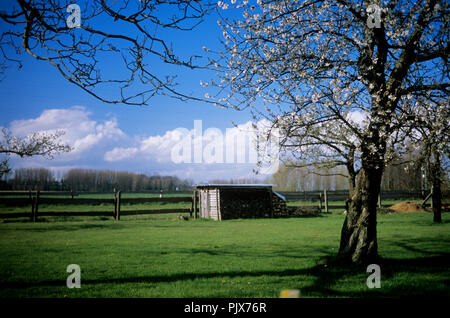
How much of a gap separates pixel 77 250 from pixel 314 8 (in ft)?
28.5

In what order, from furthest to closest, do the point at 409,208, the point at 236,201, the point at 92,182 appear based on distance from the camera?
the point at 92,182, the point at 409,208, the point at 236,201

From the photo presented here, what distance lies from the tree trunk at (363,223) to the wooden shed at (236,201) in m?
14.9

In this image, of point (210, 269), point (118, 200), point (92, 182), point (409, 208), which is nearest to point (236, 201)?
point (118, 200)

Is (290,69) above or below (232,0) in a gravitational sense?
below

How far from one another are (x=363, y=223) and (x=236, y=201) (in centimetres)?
1582

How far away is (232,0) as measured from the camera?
6449mm

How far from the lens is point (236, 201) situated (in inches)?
870

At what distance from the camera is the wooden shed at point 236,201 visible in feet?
70.7

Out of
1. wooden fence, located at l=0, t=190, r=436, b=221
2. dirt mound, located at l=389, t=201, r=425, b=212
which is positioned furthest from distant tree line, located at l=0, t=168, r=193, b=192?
dirt mound, located at l=389, t=201, r=425, b=212

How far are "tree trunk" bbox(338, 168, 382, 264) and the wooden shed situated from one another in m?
14.9

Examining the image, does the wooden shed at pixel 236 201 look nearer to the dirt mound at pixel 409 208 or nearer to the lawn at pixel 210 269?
the dirt mound at pixel 409 208

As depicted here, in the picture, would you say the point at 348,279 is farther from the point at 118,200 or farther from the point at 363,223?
the point at 118,200
